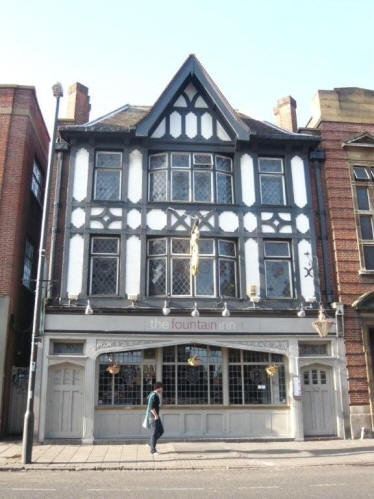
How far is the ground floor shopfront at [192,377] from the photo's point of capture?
14.8 m

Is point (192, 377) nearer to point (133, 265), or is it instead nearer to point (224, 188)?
point (133, 265)

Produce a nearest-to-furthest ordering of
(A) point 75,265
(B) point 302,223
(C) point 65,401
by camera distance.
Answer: (C) point 65,401
(A) point 75,265
(B) point 302,223

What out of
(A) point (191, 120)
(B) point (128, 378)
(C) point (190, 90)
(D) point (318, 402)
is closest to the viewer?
(B) point (128, 378)

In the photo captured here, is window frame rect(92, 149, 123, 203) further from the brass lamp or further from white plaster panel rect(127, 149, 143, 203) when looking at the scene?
the brass lamp

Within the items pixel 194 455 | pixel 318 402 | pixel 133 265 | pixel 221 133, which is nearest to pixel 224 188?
pixel 221 133

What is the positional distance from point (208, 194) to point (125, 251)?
368 centimetres

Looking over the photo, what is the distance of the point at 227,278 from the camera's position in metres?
16.4

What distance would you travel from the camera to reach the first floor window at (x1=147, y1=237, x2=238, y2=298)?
16.1 meters

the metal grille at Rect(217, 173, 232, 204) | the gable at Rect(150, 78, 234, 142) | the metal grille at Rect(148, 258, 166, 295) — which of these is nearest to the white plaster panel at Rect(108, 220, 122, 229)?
the metal grille at Rect(148, 258, 166, 295)

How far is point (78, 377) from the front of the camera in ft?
49.3

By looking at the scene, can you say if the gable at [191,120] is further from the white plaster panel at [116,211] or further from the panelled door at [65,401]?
the panelled door at [65,401]

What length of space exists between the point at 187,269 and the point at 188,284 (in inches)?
20.6

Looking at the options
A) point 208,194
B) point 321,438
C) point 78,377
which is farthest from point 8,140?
point 321,438

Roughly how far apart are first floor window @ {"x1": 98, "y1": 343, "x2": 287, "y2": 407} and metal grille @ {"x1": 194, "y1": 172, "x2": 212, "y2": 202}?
5240 mm
